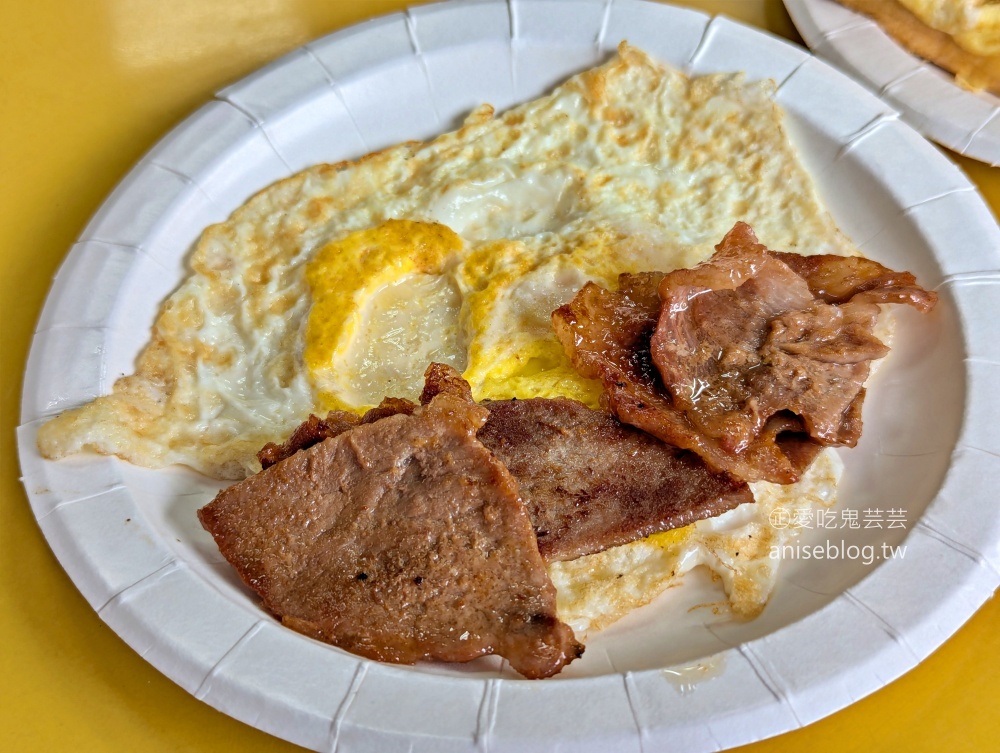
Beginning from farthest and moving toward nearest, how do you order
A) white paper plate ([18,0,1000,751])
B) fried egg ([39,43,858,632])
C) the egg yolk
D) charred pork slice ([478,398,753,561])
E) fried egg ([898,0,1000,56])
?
fried egg ([898,0,1000,56])
the egg yolk
fried egg ([39,43,858,632])
charred pork slice ([478,398,753,561])
white paper plate ([18,0,1000,751])

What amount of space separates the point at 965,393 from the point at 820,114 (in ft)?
3.83

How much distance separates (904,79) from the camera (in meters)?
3.30

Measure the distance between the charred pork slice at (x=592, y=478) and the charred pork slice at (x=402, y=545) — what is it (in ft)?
0.47

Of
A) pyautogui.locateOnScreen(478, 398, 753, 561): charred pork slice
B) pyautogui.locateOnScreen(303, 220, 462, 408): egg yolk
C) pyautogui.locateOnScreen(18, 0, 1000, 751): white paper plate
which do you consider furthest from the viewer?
pyautogui.locateOnScreen(303, 220, 462, 408): egg yolk

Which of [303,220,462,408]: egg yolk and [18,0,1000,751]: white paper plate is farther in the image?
[303,220,462,408]: egg yolk

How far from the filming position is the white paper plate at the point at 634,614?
6.57ft

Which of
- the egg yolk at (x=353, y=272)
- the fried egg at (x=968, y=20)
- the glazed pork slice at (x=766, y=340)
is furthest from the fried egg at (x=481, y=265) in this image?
the fried egg at (x=968, y=20)

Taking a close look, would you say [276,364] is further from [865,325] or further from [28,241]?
[865,325]

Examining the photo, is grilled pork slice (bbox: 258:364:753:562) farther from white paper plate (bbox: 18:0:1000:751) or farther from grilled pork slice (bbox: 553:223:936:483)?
white paper plate (bbox: 18:0:1000:751)

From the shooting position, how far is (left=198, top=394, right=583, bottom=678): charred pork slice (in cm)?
209

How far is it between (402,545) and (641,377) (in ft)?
2.80

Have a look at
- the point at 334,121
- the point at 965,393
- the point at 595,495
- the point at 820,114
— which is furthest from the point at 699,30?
the point at 595,495

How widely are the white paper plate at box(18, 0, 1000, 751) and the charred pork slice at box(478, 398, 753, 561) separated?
0.28 m

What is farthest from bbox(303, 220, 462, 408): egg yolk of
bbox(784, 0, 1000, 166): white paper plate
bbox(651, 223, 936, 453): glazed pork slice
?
bbox(784, 0, 1000, 166): white paper plate
